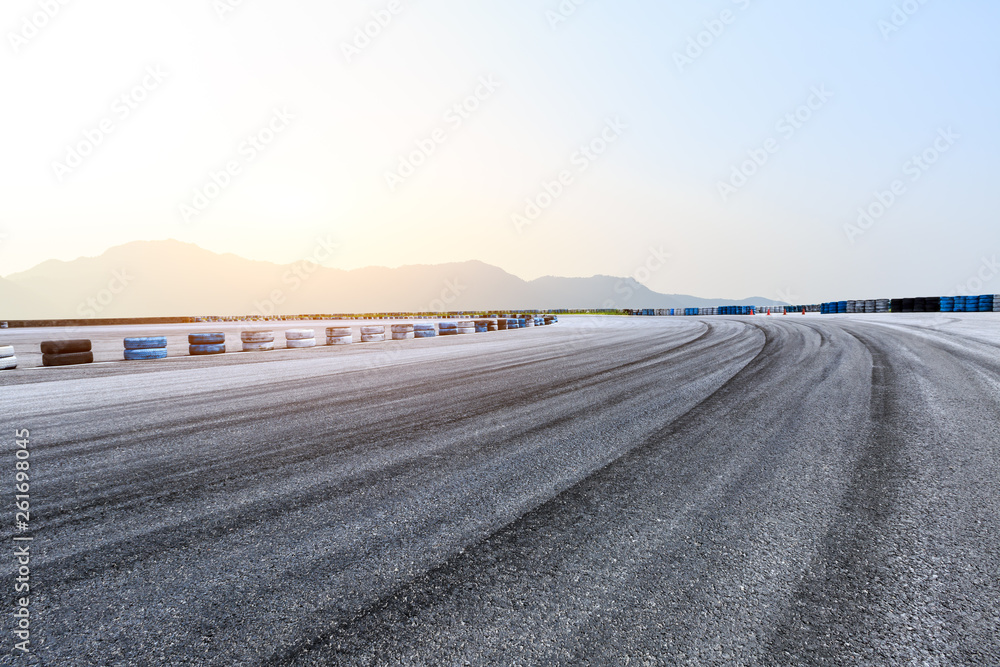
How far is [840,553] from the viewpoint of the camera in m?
2.48

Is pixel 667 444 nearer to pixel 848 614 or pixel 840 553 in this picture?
pixel 840 553

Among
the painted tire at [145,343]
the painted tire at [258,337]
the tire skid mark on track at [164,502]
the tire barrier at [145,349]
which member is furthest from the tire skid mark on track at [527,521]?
the painted tire at [258,337]

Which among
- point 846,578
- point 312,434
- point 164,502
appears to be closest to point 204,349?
point 312,434

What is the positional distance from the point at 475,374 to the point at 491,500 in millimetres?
5933

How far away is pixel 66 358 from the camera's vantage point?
12148 mm

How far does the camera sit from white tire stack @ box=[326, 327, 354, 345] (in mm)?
19391

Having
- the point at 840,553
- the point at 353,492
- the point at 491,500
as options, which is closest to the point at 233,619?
the point at 353,492

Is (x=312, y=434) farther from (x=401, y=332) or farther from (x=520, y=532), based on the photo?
(x=401, y=332)

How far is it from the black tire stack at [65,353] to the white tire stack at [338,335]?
781 cm

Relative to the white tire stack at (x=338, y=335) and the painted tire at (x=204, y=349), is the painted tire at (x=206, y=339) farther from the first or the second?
the white tire stack at (x=338, y=335)

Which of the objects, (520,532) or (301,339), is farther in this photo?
(301,339)

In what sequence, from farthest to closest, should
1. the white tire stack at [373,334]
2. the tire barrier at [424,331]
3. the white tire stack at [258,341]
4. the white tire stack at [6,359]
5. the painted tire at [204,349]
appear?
the tire barrier at [424,331] → the white tire stack at [373,334] → the white tire stack at [258,341] → the painted tire at [204,349] → the white tire stack at [6,359]

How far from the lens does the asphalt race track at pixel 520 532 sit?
188 centimetres

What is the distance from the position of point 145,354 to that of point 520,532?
1498 cm
